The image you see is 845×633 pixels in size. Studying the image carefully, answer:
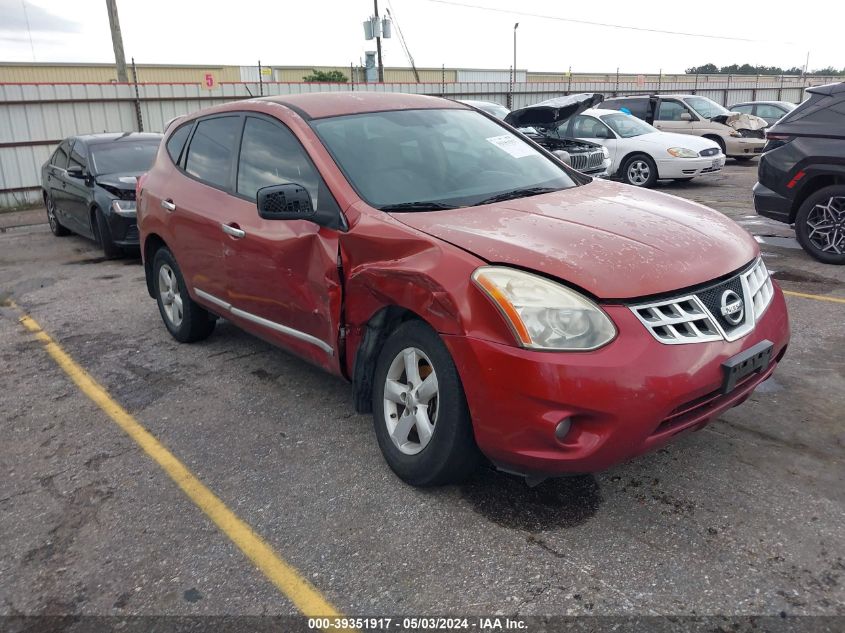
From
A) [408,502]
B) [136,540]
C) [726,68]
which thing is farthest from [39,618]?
[726,68]

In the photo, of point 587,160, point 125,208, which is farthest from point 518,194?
point 587,160

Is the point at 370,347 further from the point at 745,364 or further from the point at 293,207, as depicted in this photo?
the point at 745,364

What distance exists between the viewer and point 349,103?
13.5 ft

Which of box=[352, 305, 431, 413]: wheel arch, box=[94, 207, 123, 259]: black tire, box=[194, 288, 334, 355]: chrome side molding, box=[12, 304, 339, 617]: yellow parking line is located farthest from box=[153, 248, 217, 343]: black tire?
box=[94, 207, 123, 259]: black tire

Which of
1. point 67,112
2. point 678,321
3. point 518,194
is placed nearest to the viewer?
point 678,321

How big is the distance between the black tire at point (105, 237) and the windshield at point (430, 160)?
5839 mm

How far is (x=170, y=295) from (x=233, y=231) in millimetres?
1570

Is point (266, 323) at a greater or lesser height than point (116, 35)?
lesser

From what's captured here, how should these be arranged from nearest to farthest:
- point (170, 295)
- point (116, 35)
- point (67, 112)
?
1. point (170, 295)
2. point (67, 112)
3. point (116, 35)

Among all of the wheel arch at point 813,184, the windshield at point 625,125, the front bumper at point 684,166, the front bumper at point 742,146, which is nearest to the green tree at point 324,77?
the front bumper at point 742,146

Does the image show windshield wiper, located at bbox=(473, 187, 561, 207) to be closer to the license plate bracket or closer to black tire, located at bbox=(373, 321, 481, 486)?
black tire, located at bbox=(373, 321, 481, 486)

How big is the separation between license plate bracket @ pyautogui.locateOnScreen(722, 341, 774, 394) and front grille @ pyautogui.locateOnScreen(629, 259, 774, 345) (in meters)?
0.08

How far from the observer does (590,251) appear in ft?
9.25

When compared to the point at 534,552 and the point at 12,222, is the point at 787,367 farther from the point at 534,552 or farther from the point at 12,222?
the point at 12,222
